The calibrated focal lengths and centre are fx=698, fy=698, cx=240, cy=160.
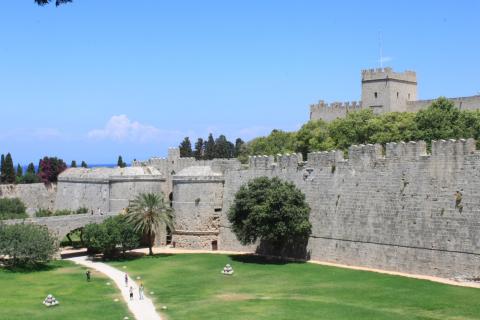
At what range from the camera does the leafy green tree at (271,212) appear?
37.4m

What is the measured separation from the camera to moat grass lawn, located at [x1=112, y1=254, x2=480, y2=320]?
25.1m

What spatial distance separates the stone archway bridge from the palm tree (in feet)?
10.6

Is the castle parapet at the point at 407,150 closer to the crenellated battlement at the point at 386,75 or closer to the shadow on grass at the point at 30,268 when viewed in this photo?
the shadow on grass at the point at 30,268

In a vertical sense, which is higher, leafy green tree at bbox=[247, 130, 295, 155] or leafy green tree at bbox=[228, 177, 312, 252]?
leafy green tree at bbox=[247, 130, 295, 155]

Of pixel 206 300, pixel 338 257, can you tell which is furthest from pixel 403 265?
pixel 206 300

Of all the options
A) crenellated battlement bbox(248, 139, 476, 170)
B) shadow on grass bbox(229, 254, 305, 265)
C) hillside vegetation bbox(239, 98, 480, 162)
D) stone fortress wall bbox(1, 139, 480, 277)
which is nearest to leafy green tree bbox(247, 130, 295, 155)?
hillside vegetation bbox(239, 98, 480, 162)

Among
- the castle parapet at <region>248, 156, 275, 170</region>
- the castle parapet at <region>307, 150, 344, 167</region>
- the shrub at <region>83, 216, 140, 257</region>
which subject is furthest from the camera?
the shrub at <region>83, 216, 140, 257</region>

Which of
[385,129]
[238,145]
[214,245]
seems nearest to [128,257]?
[214,245]

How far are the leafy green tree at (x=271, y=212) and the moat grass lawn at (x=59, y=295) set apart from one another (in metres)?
8.21

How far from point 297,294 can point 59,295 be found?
36.9 ft

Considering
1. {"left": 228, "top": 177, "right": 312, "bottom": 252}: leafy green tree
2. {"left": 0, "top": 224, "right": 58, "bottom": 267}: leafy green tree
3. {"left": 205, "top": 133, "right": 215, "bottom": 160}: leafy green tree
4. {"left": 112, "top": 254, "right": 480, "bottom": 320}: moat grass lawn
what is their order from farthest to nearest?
{"left": 205, "top": 133, "right": 215, "bottom": 160}: leafy green tree
{"left": 0, "top": 224, "right": 58, "bottom": 267}: leafy green tree
{"left": 228, "top": 177, "right": 312, "bottom": 252}: leafy green tree
{"left": 112, "top": 254, "right": 480, "bottom": 320}: moat grass lawn

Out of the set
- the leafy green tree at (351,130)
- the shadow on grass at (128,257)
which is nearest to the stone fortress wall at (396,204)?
the shadow on grass at (128,257)

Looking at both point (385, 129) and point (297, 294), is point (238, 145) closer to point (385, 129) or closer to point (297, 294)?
point (385, 129)

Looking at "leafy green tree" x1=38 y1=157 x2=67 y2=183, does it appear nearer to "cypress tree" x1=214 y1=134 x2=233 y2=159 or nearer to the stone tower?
"cypress tree" x1=214 y1=134 x2=233 y2=159
